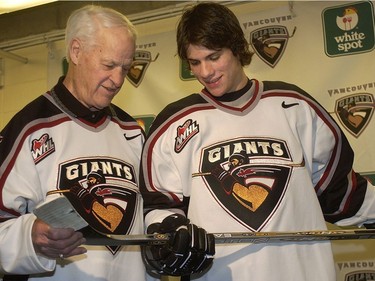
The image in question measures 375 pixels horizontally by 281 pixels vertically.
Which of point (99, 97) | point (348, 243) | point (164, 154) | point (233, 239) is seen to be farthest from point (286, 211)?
point (348, 243)

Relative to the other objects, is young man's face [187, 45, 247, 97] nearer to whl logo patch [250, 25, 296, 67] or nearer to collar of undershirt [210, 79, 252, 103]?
collar of undershirt [210, 79, 252, 103]

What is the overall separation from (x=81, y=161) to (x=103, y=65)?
0.28m

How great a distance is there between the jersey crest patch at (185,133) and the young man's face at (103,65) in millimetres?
225

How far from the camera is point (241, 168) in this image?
1563mm

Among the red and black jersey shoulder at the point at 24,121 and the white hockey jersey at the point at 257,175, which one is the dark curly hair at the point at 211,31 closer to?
the white hockey jersey at the point at 257,175

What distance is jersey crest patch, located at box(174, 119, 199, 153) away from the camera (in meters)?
1.63

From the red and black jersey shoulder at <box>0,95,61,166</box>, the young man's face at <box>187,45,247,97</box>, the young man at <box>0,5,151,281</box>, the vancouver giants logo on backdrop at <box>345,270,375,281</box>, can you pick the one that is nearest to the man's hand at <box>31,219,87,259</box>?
the young man at <box>0,5,151,281</box>

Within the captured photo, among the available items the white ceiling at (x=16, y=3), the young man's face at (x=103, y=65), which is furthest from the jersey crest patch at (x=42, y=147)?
the white ceiling at (x=16, y=3)

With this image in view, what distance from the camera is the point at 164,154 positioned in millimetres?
1670

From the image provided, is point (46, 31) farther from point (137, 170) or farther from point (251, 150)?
point (251, 150)

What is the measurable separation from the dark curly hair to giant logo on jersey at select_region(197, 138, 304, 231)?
284 millimetres

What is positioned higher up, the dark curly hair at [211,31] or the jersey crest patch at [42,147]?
the dark curly hair at [211,31]

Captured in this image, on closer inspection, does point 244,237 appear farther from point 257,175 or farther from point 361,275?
point 361,275

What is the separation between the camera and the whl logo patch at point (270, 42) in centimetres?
269
